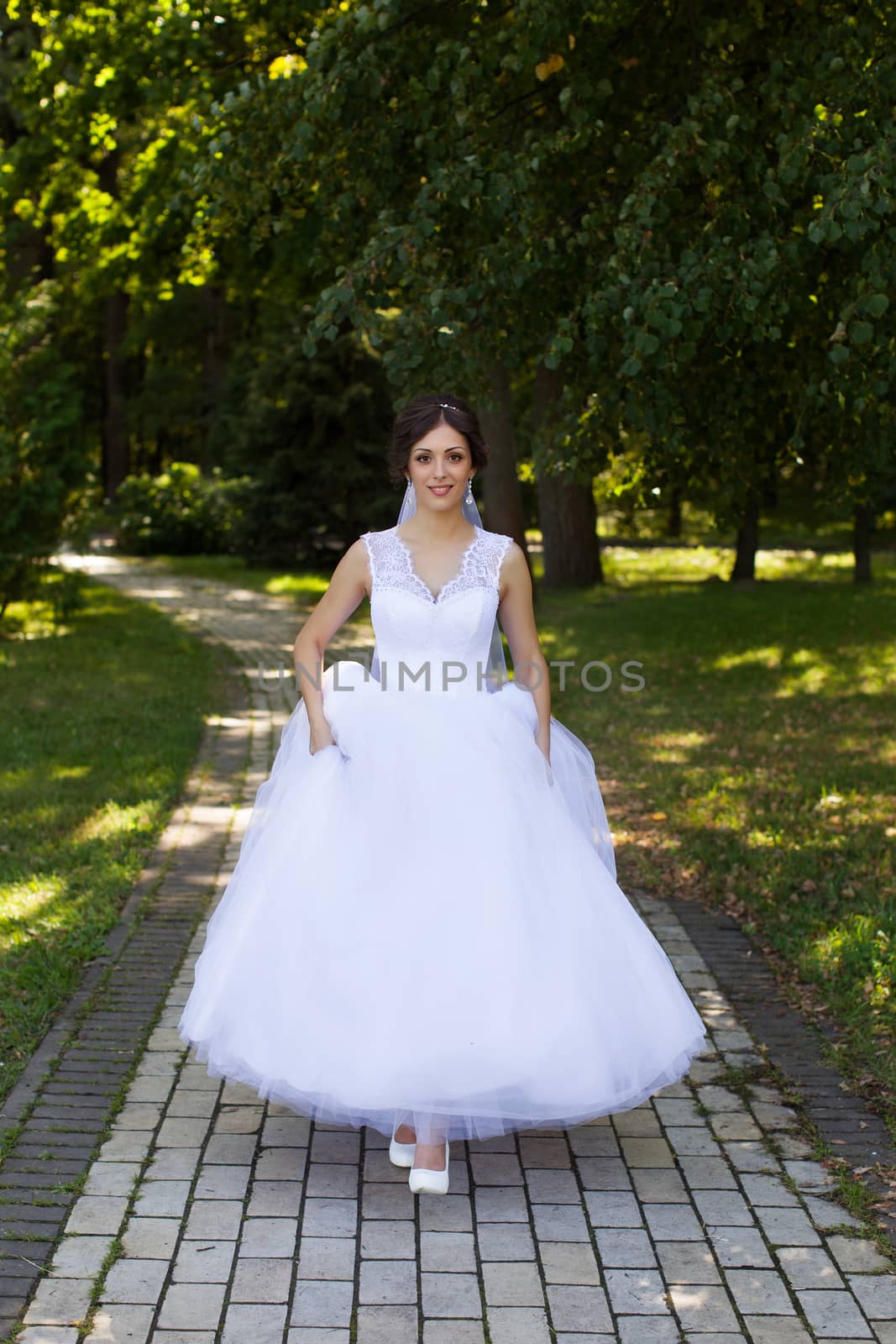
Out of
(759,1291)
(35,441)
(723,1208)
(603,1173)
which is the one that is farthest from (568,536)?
(759,1291)

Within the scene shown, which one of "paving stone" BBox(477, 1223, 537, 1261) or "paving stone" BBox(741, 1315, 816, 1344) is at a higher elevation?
"paving stone" BBox(741, 1315, 816, 1344)

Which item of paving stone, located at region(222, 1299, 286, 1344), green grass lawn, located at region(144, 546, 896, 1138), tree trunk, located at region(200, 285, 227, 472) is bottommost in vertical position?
green grass lawn, located at region(144, 546, 896, 1138)

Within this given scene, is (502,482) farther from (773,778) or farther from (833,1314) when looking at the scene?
(833,1314)

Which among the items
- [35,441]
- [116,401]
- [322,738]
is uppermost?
[116,401]

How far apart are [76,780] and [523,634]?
18.7 ft

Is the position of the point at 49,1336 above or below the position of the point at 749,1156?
above

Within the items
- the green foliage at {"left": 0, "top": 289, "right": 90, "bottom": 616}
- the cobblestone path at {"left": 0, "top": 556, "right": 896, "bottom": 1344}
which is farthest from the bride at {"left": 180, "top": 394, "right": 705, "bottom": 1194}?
the green foliage at {"left": 0, "top": 289, "right": 90, "bottom": 616}

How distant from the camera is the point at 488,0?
31.3 ft

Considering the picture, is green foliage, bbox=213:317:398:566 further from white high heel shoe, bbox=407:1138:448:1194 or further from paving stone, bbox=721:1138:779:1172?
white high heel shoe, bbox=407:1138:448:1194

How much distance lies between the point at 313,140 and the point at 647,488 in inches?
135

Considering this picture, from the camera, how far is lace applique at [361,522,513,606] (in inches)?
185

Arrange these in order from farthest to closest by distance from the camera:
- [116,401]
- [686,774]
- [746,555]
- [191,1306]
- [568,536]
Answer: [116,401] → [746,555] → [568,536] → [686,774] → [191,1306]

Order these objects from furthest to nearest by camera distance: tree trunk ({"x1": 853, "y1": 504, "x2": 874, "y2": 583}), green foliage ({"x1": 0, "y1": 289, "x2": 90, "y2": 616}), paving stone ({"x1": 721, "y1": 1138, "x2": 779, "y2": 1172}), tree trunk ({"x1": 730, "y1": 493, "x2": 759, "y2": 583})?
tree trunk ({"x1": 853, "y1": 504, "x2": 874, "y2": 583})
tree trunk ({"x1": 730, "y1": 493, "x2": 759, "y2": 583})
green foliage ({"x1": 0, "y1": 289, "x2": 90, "y2": 616})
paving stone ({"x1": 721, "y1": 1138, "x2": 779, "y2": 1172})

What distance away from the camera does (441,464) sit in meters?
4.65
